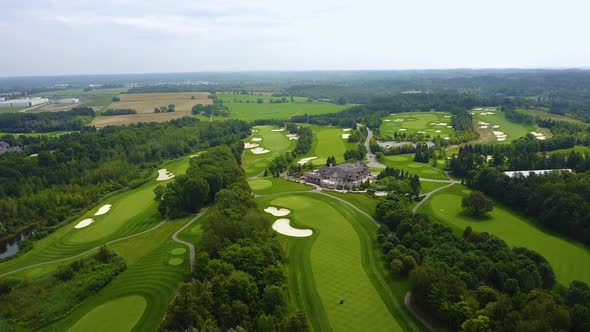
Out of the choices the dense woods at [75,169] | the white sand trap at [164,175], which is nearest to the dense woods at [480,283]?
the white sand trap at [164,175]

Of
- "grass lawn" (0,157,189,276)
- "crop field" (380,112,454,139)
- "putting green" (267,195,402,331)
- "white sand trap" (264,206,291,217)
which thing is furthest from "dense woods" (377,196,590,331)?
"crop field" (380,112,454,139)

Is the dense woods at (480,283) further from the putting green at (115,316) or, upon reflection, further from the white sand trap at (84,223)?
the white sand trap at (84,223)

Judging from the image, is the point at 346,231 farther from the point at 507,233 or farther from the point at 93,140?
the point at 93,140

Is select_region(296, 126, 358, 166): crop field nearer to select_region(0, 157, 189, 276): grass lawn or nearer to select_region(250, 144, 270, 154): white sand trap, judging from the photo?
select_region(250, 144, 270, 154): white sand trap

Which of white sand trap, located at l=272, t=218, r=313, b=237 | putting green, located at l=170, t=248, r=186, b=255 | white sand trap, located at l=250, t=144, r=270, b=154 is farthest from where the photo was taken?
white sand trap, located at l=250, t=144, r=270, b=154

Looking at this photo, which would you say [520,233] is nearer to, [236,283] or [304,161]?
[236,283]

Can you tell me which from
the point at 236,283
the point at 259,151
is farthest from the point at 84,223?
the point at 259,151
